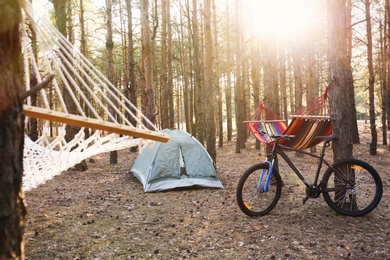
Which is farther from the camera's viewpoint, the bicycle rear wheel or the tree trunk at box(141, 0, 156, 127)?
the tree trunk at box(141, 0, 156, 127)

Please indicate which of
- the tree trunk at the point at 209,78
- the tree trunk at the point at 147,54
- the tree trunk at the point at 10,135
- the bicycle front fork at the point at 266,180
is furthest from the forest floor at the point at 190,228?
the tree trunk at the point at 147,54

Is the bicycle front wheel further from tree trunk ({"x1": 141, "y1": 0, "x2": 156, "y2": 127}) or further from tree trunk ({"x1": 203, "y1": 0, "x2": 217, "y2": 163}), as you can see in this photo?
tree trunk ({"x1": 141, "y1": 0, "x2": 156, "y2": 127})

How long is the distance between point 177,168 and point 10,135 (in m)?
4.08

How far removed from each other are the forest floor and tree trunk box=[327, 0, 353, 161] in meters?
0.81

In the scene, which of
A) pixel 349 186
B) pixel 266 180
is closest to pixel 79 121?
pixel 266 180

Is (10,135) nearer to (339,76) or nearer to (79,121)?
(79,121)

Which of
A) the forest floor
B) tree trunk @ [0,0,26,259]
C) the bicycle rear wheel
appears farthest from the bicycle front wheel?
tree trunk @ [0,0,26,259]

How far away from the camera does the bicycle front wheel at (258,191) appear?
3.39m

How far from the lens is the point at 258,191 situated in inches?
140

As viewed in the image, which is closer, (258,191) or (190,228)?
(190,228)

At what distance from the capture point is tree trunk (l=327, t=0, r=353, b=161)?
11.3 ft

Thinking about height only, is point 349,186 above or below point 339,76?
below

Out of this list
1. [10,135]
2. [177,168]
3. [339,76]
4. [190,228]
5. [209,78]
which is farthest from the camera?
[209,78]

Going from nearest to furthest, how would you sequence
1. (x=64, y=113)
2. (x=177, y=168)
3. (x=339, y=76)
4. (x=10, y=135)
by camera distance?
(x=10, y=135) < (x=64, y=113) < (x=339, y=76) < (x=177, y=168)
